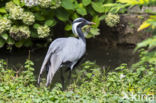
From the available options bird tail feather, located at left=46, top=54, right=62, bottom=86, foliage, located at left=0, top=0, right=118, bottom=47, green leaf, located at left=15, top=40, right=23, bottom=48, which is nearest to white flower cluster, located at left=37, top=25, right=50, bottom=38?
foliage, located at left=0, top=0, right=118, bottom=47

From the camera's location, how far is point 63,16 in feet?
25.5

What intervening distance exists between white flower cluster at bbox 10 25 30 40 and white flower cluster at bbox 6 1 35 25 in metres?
0.17

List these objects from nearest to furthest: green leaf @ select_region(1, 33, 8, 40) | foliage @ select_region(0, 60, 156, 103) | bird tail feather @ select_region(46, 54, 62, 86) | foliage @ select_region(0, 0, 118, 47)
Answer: foliage @ select_region(0, 60, 156, 103), bird tail feather @ select_region(46, 54, 62, 86), foliage @ select_region(0, 0, 118, 47), green leaf @ select_region(1, 33, 8, 40)

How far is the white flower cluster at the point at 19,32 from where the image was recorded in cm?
736

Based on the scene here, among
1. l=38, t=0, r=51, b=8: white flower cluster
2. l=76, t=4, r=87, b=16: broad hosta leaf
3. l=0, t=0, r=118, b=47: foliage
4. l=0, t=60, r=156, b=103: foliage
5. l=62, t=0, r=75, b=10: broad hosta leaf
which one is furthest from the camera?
l=76, t=4, r=87, b=16: broad hosta leaf

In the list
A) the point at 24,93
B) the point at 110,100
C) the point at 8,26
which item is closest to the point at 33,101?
the point at 24,93

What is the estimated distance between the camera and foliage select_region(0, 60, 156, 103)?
4527 millimetres

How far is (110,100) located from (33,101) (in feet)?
3.14

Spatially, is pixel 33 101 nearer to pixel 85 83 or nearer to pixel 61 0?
pixel 85 83

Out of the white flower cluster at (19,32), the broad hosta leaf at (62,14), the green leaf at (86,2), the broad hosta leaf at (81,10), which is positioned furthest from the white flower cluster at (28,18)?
the green leaf at (86,2)

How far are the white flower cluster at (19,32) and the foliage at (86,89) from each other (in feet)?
4.34

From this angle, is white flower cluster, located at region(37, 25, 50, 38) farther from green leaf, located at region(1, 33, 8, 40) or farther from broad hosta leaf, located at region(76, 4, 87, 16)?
broad hosta leaf, located at region(76, 4, 87, 16)

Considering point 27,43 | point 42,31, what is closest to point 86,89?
point 42,31

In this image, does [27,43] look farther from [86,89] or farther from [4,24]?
[86,89]
